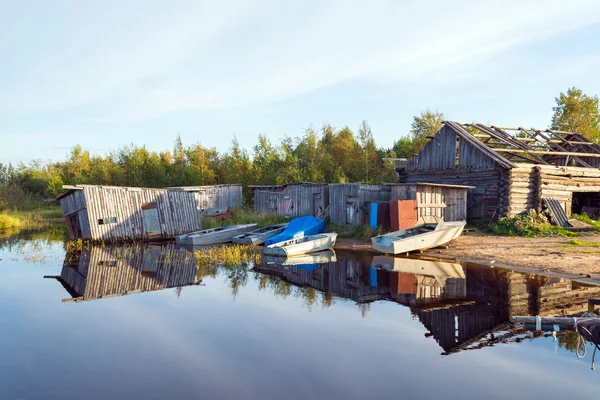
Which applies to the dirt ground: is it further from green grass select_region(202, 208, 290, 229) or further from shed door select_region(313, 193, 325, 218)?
green grass select_region(202, 208, 290, 229)

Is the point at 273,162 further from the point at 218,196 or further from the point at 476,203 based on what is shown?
the point at 476,203

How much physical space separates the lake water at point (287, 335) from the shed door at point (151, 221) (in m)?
8.15

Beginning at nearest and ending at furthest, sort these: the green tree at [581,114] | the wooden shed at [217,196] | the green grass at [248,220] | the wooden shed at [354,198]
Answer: the wooden shed at [354,198] < the green grass at [248,220] < the wooden shed at [217,196] < the green tree at [581,114]

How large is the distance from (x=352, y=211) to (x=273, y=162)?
16456 millimetres

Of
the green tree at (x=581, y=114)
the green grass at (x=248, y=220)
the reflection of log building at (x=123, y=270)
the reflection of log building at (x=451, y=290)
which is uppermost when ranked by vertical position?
the green tree at (x=581, y=114)

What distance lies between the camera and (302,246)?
17844 mm

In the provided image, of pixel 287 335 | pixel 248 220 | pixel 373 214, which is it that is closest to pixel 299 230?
pixel 373 214

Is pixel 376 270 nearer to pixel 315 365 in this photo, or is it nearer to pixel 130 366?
pixel 315 365

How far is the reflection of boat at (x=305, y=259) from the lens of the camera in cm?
1636

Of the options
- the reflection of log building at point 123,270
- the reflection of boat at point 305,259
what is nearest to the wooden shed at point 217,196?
the reflection of log building at point 123,270

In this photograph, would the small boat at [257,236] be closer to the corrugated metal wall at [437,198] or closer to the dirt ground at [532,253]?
the dirt ground at [532,253]

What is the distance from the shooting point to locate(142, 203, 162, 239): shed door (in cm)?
2297

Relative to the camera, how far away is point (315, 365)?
7.20 meters

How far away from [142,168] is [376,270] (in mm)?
34929
